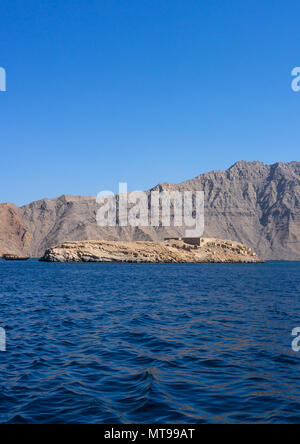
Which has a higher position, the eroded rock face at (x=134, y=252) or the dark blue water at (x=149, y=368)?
the dark blue water at (x=149, y=368)

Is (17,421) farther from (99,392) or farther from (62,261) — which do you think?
(62,261)

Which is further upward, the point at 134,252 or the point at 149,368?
the point at 149,368

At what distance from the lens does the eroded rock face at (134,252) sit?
160 metres

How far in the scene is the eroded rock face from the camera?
160 metres

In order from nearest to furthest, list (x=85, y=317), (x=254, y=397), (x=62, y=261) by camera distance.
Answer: (x=254, y=397)
(x=85, y=317)
(x=62, y=261)

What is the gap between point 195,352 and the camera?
1492cm

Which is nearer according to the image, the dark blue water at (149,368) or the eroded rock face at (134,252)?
the dark blue water at (149,368)

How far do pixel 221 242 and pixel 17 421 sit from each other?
577ft

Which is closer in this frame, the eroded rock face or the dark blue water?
the dark blue water

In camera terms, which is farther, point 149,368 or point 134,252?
point 134,252

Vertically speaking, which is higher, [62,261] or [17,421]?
[17,421]

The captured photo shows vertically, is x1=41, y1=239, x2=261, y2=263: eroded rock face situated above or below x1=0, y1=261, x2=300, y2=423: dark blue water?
below

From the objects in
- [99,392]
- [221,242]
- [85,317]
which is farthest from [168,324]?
[221,242]

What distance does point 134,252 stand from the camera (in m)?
161
